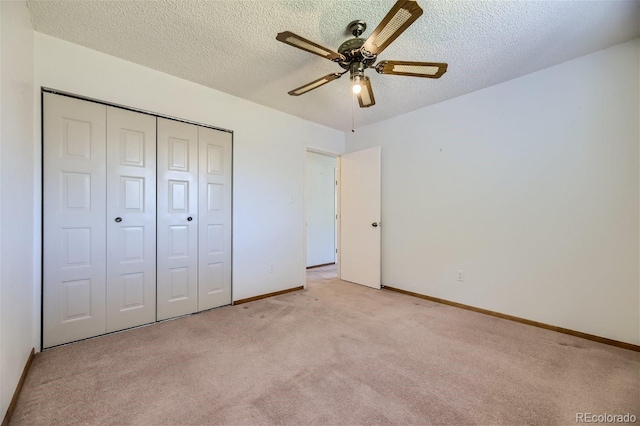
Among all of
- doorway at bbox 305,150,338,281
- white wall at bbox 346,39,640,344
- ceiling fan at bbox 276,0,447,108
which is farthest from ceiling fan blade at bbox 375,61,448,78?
doorway at bbox 305,150,338,281

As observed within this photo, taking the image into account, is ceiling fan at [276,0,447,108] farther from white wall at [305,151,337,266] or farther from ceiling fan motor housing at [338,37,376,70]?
white wall at [305,151,337,266]

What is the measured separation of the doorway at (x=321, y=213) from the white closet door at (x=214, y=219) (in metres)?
2.47

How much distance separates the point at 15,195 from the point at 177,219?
130 centimetres

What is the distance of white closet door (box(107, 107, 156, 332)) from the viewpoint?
247 cm

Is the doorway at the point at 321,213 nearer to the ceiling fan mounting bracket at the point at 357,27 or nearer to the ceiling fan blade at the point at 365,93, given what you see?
the ceiling fan blade at the point at 365,93

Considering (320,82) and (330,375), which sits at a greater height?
(320,82)

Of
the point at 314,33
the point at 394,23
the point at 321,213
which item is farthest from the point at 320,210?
the point at 394,23

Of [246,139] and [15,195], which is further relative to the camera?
[246,139]

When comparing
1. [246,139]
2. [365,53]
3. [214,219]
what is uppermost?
[365,53]

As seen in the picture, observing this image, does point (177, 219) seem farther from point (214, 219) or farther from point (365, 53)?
point (365, 53)

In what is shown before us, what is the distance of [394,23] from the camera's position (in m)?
1.51

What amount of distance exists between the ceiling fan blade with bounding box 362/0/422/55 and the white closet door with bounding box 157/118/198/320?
208 cm

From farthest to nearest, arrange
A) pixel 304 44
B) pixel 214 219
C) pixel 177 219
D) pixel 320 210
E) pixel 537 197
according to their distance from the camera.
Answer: pixel 320 210
pixel 214 219
pixel 177 219
pixel 537 197
pixel 304 44

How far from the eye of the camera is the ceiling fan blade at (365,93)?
212 centimetres
